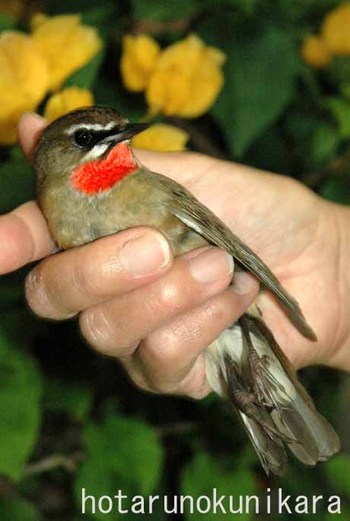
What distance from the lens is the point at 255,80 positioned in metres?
1.95

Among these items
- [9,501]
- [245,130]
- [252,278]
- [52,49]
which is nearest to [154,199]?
[252,278]

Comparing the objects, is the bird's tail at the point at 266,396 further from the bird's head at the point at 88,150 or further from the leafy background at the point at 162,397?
the bird's head at the point at 88,150

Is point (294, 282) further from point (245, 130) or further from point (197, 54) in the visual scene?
point (197, 54)

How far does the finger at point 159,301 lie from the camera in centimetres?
142

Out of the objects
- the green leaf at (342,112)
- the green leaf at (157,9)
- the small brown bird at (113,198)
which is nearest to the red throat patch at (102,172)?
the small brown bird at (113,198)

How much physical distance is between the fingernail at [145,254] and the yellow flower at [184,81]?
1.24 ft

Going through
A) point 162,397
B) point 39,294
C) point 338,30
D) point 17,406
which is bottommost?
point 162,397

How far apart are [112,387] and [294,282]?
486 millimetres

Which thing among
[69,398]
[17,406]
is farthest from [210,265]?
[69,398]

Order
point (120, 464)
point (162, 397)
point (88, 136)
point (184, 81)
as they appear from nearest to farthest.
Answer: point (88, 136)
point (184, 81)
point (120, 464)
point (162, 397)

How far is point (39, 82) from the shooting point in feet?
5.16

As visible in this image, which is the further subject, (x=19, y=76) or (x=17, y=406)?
(x=17, y=406)

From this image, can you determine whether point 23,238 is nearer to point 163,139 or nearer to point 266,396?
point 163,139

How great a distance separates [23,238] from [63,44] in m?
0.33
